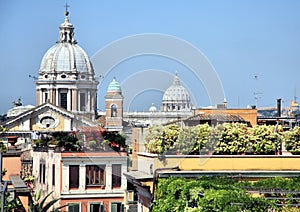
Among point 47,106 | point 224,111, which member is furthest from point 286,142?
point 47,106

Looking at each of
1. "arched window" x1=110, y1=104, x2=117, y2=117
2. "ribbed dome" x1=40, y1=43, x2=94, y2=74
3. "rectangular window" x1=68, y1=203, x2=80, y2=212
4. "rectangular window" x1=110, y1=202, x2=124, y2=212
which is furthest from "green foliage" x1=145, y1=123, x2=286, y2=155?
"ribbed dome" x1=40, y1=43, x2=94, y2=74

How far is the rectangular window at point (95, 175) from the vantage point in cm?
2794

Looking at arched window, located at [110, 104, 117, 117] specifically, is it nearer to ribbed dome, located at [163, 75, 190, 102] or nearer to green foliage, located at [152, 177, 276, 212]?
ribbed dome, located at [163, 75, 190, 102]

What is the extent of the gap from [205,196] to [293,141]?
529 centimetres

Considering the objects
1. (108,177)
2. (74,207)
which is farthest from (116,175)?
(74,207)

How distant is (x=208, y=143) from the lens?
65.6ft

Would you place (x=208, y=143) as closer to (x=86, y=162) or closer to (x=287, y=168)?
(x=287, y=168)

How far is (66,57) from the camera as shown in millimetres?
107375

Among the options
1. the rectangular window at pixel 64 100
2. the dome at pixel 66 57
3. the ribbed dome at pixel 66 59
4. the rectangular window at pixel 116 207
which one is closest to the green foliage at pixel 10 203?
the rectangular window at pixel 116 207

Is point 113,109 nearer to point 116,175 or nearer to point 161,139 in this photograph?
point 116,175

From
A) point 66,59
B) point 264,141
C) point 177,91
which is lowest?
point 264,141

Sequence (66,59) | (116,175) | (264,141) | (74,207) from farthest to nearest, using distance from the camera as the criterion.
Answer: (66,59)
(116,175)
(74,207)
(264,141)

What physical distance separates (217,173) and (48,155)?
42.8 feet

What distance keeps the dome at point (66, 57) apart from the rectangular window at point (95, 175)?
77132mm
